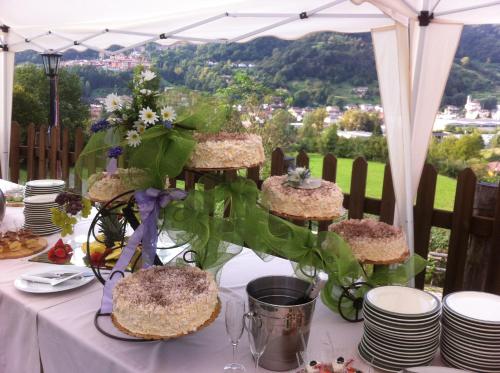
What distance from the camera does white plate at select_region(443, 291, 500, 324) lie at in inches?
46.0

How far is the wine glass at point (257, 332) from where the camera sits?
112cm

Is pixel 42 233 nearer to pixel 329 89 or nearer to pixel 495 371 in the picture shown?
pixel 495 371

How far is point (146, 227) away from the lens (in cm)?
137

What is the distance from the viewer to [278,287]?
1.31 m

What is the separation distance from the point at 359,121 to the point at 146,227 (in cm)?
961

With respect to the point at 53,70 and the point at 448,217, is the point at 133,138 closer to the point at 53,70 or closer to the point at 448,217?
the point at 448,217

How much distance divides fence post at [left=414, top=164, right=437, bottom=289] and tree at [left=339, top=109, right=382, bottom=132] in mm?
7882

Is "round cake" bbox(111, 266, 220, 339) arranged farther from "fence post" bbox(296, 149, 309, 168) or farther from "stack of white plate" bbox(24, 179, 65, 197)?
"fence post" bbox(296, 149, 309, 168)

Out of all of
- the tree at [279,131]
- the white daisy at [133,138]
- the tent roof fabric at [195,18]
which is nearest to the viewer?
the white daisy at [133,138]

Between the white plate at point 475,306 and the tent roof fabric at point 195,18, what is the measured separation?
1.43m

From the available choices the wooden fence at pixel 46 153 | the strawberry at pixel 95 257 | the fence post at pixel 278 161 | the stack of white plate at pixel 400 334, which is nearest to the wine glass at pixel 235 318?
the stack of white plate at pixel 400 334

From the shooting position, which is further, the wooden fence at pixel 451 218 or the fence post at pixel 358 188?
the fence post at pixel 358 188

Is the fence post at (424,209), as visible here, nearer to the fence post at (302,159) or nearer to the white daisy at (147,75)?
the fence post at (302,159)

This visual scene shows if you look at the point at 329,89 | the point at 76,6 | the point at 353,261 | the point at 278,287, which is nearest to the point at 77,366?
the point at 278,287
